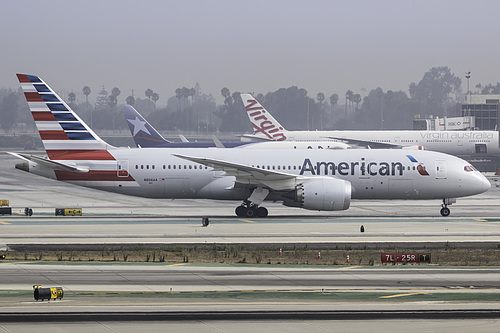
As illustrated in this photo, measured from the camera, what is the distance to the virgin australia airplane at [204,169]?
48.0 m

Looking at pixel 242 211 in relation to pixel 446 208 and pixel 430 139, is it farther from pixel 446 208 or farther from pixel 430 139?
pixel 430 139

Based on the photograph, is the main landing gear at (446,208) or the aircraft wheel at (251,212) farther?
the main landing gear at (446,208)

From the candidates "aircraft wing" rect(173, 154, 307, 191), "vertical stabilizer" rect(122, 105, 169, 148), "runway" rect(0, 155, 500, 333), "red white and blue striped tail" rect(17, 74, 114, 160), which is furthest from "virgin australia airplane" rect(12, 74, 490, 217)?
"vertical stabilizer" rect(122, 105, 169, 148)

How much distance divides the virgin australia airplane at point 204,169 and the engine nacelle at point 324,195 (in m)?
1.79

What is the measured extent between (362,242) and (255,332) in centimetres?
1825

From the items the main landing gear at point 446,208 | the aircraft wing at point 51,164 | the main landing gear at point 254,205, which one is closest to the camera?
the aircraft wing at point 51,164

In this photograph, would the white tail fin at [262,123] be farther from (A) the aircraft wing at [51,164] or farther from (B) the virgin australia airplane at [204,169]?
(A) the aircraft wing at [51,164]

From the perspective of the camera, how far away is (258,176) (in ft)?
153

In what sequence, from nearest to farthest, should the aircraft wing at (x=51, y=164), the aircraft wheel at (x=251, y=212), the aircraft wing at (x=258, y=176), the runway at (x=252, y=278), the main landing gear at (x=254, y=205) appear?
the runway at (x=252, y=278) < the aircraft wing at (x=258, y=176) < the aircraft wing at (x=51, y=164) < the main landing gear at (x=254, y=205) < the aircraft wheel at (x=251, y=212)

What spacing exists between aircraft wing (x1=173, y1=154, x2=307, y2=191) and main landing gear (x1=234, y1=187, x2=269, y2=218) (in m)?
0.50

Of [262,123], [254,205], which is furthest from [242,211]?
[262,123]

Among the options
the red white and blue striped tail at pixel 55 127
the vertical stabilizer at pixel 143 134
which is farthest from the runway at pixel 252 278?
the vertical stabilizer at pixel 143 134

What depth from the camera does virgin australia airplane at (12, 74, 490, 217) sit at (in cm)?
4797

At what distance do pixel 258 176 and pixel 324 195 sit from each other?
4.18 meters
